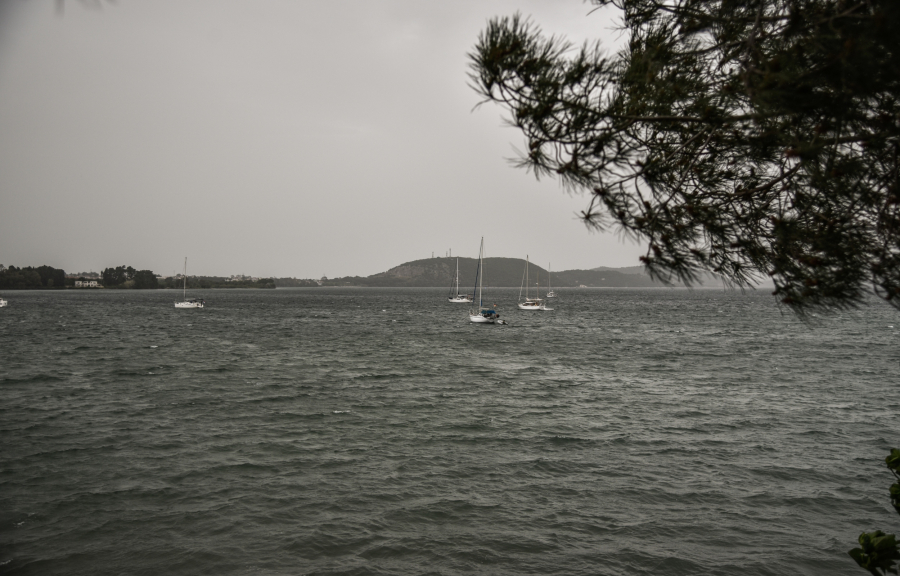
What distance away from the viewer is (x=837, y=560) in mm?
9086

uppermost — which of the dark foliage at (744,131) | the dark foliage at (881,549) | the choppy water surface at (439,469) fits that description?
the dark foliage at (744,131)

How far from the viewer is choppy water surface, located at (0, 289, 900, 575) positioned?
362 inches

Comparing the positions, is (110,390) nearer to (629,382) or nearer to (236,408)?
(236,408)

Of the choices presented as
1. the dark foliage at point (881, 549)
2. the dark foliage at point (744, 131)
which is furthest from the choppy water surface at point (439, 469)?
the dark foliage at point (744, 131)

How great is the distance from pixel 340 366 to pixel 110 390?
1057 centimetres

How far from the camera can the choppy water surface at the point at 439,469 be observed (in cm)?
920

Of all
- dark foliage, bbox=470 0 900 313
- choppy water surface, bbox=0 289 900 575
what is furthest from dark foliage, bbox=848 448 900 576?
choppy water surface, bbox=0 289 900 575

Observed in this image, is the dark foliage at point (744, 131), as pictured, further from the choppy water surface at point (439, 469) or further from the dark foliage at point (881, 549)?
the choppy water surface at point (439, 469)

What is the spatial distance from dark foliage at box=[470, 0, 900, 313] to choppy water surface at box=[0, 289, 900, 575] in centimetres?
619

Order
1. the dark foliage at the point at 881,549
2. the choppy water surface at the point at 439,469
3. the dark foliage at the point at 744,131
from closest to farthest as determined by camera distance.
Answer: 1. the dark foliage at the point at 744,131
2. the dark foliage at the point at 881,549
3. the choppy water surface at the point at 439,469

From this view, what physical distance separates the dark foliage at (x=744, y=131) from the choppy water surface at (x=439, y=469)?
619 centimetres

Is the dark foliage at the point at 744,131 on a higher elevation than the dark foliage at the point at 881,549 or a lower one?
higher

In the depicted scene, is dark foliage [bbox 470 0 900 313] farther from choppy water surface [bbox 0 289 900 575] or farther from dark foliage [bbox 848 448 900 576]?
choppy water surface [bbox 0 289 900 575]

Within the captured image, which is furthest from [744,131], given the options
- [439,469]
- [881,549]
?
[439,469]
